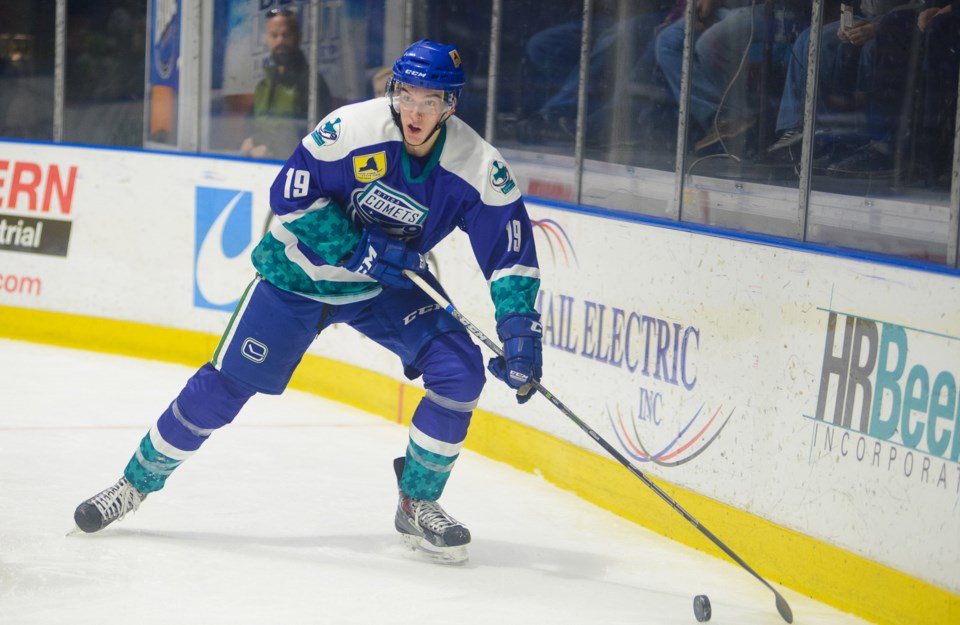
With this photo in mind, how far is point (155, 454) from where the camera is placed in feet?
11.0

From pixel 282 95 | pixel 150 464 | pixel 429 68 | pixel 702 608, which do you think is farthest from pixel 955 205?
pixel 282 95

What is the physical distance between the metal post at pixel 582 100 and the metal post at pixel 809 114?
3.39 ft

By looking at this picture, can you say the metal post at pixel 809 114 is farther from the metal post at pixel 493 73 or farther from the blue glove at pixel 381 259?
the metal post at pixel 493 73

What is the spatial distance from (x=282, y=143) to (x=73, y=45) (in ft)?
4.37

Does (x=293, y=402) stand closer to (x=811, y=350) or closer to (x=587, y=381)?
(x=587, y=381)

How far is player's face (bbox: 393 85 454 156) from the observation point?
3.12m

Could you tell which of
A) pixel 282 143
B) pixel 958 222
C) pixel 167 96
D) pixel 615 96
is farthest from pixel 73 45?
pixel 958 222

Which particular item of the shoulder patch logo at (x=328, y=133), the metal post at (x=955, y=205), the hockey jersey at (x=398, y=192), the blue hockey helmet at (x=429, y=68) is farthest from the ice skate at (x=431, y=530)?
the metal post at (x=955, y=205)

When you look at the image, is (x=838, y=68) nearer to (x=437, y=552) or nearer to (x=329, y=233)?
(x=329, y=233)

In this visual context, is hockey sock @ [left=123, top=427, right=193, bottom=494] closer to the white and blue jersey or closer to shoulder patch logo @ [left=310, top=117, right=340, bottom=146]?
the white and blue jersey

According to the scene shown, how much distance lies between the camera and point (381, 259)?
3.21 metres

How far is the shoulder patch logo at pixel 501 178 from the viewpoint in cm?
322

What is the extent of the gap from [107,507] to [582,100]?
2.10 metres

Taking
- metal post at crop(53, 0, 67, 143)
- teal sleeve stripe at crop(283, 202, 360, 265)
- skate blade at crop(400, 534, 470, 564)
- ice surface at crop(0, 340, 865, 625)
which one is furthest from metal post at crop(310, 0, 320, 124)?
skate blade at crop(400, 534, 470, 564)
